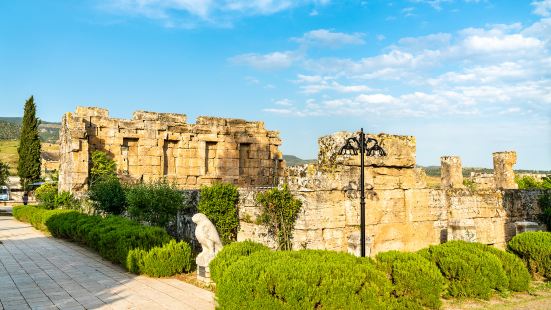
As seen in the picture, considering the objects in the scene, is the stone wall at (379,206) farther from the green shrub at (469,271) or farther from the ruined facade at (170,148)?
the ruined facade at (170,148)

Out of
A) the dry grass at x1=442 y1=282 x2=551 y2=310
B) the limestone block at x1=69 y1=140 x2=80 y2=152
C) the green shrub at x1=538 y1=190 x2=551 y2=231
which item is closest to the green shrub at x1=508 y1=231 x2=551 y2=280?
the dry grass at x1=442 y1=282 x2=551 y2=310

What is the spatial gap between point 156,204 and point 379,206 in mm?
7502

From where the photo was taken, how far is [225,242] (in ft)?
39.4

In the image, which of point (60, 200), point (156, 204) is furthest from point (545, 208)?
point (60, 200)

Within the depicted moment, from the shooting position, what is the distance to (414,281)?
761cm

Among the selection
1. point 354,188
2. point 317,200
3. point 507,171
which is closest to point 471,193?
point 354,188

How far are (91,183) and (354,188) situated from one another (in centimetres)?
1596

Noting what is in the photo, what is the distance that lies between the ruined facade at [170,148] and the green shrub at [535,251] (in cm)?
1729

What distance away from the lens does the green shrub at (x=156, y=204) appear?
14297mm

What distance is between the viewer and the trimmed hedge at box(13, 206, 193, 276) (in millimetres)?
10625

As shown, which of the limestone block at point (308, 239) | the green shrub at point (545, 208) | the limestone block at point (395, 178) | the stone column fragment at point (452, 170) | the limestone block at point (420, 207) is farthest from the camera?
the stone column fragment at point (452, 170)

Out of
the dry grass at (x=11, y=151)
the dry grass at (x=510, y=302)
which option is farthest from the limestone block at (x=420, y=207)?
the dry grass at (x=11, y=151)

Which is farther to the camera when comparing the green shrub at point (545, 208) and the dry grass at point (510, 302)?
the green shrub at point (545, 208)

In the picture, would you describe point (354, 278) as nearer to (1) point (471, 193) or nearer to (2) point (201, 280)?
(2) point (201, 280)
